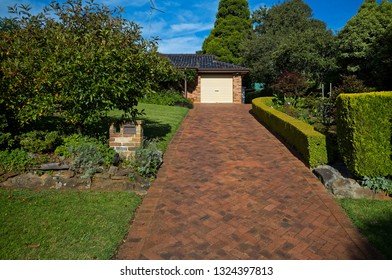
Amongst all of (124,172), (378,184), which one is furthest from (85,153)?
(378,184)

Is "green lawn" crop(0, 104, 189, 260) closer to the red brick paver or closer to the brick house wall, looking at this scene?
the red brick paver

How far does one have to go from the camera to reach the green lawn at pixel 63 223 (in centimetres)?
367

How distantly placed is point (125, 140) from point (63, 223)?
9.02 feet

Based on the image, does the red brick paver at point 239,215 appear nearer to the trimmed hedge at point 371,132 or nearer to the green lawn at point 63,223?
the green lawn at point 63,223

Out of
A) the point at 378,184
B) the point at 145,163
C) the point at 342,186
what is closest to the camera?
the point at 378,184

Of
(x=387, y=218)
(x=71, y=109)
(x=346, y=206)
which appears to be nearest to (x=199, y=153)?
(x=71, y=109)

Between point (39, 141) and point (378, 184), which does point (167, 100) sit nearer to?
point (39, 141)

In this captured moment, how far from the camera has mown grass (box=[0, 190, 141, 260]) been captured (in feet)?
12.0

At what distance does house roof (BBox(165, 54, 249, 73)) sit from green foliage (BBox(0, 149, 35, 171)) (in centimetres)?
1873

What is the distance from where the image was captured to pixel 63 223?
4.35 metres

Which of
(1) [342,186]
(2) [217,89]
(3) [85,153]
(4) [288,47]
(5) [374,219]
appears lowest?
(5) [374,219]

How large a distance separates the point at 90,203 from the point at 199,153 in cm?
409

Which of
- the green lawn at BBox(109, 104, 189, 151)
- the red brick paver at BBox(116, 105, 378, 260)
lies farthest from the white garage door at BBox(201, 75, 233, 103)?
the red brick paver at BBox(116, 105, 378, 260)
